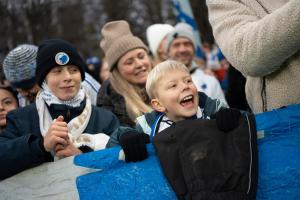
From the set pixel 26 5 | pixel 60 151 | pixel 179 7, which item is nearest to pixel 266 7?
pixel 60 151

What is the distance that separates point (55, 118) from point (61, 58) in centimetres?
43

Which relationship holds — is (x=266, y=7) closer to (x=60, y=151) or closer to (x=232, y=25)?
(x=232, y=25)

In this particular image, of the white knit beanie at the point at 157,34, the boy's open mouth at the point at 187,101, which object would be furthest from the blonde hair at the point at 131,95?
the white knit beanie at the point at 157,34

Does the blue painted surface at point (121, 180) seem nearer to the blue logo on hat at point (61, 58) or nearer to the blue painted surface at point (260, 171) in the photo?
the blue painted surface at point (260, 171)

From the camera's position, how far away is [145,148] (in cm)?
254

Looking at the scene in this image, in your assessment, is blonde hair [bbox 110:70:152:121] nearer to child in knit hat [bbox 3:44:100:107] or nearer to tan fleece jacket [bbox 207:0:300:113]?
child in knit hat [bbox 3:44:100:107]

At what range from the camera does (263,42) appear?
219cm

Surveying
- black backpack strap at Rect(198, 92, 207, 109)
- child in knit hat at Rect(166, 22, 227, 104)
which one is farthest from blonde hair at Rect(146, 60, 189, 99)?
child in knit hat at Rect(166, 22, 227, 104)

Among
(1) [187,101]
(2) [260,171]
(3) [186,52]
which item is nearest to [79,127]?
(1) [187,101]

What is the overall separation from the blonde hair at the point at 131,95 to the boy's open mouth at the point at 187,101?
1012 mm

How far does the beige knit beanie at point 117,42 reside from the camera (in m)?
4.46

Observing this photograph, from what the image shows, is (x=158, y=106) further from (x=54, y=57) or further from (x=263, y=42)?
(x=263, y=42)

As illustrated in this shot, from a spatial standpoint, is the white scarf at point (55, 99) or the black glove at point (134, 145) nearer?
the black glove at point (134, 145)

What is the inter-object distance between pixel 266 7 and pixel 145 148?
3.21ft
